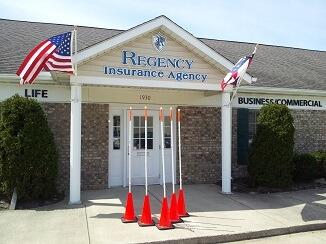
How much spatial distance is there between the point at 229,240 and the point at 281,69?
10063 mm

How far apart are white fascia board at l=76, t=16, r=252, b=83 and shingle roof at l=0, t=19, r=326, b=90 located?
2443 mm

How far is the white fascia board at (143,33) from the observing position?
360 inches

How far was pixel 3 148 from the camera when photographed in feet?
29.4

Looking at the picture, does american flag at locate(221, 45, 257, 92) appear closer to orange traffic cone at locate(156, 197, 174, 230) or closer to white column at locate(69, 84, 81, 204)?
white column at locate(69, 84, 81, 204)

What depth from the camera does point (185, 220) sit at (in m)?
7.87

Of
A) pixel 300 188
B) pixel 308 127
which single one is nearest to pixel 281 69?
pixel 308 127

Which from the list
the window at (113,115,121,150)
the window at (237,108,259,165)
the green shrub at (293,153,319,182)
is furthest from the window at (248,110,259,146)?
the window at (113,115,121,150)

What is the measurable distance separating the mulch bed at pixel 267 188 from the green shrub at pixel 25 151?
17.2 feet

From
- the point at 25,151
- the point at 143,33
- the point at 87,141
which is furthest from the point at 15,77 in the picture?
the point at 143,33

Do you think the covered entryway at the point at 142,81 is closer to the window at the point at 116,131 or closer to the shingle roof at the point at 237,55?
the window at the point at 116,131

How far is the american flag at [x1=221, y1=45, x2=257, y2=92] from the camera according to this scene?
9.46 m

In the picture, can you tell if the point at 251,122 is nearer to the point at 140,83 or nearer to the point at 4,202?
the point at 140,83

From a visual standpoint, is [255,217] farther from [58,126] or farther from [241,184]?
[58,126]

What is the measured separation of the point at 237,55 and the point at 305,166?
571cm
